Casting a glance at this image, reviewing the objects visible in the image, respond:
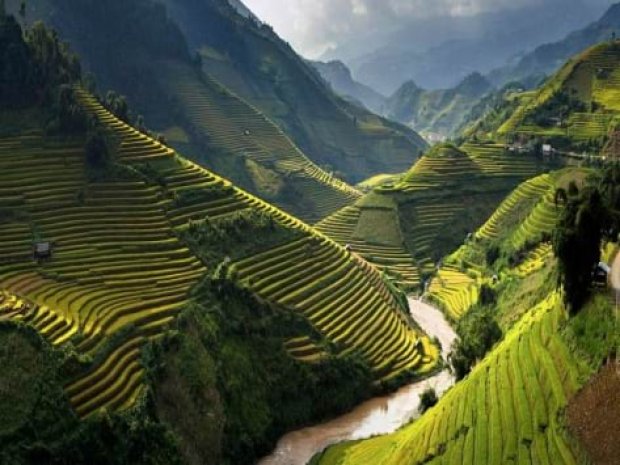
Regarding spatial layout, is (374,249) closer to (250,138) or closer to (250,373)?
(250,373)

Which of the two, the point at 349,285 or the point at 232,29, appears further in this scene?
the point at 232,29

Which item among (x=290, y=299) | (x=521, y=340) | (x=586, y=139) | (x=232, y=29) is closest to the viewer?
(x=521, y=340)

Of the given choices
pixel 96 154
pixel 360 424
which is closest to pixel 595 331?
pixel 360 424

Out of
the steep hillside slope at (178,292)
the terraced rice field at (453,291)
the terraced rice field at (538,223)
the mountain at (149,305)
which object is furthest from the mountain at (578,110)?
the steep hillside slope at (178,292)

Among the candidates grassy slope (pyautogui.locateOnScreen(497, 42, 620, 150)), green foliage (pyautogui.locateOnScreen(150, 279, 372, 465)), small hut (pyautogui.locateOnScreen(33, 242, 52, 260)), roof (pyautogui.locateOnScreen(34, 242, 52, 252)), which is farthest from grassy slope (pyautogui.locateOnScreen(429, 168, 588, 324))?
roof (pyautogui.locateOnScreen(34, 242, 52, 252))

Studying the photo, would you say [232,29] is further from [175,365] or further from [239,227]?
[175,365]

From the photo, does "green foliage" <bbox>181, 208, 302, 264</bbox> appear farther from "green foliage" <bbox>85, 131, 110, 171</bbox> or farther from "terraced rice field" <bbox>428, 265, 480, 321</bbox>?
"terraced rice field" <bbox>428, 265, 480, 321</bbox>

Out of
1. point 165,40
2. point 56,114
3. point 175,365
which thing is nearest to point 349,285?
point 175,365
